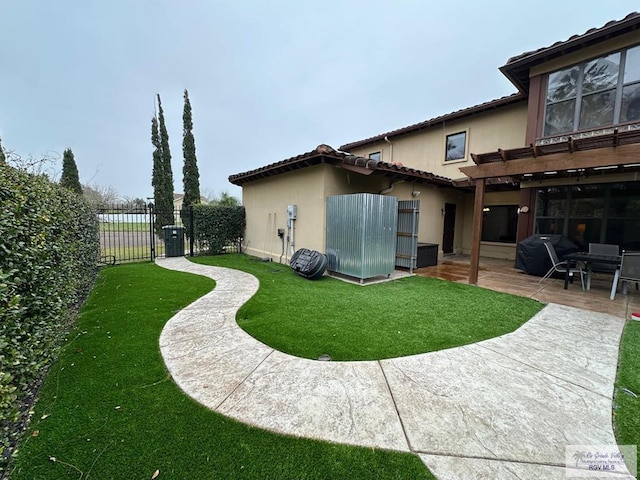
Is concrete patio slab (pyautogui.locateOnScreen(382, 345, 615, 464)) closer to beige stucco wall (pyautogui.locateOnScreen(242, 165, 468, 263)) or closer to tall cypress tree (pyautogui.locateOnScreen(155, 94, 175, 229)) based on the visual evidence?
beige stucco wall (pyautogui.locateOnScreen(242, 165, 468, 263))

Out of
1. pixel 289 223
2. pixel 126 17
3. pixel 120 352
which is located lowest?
pixel 120 352

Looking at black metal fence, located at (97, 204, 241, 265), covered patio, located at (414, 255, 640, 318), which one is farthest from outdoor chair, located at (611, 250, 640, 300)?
black metal fence, located at (97, 204, 241, 265)

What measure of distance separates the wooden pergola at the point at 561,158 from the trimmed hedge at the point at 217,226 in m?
8.70

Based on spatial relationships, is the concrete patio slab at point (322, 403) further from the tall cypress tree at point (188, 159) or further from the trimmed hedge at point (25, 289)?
the tall cypress tree at point (188, 159)

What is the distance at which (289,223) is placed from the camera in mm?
8547

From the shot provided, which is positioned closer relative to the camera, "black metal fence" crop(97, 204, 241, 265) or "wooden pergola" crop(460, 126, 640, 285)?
"wooden pergola" crop(460, 126, 640, 285)

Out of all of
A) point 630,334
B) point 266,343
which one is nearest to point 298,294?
point 266,343

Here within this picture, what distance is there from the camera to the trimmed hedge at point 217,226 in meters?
10.4

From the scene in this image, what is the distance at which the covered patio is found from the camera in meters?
5.09

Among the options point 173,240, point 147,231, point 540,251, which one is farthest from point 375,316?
point 147,231

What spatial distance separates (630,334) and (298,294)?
5.22m

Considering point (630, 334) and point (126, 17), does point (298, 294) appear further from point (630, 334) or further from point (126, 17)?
point (126, 17)

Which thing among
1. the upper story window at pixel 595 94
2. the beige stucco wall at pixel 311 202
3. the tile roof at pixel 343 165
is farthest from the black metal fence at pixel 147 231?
the upper story window at pixel 595 94

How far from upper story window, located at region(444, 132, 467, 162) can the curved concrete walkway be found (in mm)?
8314
